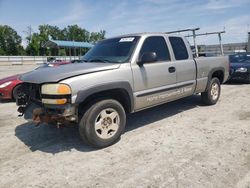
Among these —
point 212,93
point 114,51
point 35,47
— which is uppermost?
point 35,47

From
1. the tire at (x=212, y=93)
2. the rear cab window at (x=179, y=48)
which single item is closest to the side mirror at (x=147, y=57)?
the rear cab window at (x=179, y=48)

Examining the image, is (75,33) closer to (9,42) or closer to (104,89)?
(9,42)

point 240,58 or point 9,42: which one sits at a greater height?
point 9,42

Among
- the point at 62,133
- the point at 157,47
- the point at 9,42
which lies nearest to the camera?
the point at 62,133

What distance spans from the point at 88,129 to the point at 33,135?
1.55m

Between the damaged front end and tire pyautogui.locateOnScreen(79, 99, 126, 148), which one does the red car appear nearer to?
the damaged front end

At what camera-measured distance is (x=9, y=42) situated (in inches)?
3091

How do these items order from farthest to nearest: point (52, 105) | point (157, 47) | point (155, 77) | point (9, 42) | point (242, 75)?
point (9, 42), point (242, 75), point (157, 47), point (155, 77), point (52, 105)

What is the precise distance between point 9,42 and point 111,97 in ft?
271

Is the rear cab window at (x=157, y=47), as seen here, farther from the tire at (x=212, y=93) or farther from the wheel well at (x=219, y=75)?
the wheel well at (x=219, y=75)

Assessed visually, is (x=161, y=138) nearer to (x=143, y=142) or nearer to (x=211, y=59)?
(x=143, y=142)

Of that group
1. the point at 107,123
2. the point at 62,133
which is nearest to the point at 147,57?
the point at 107,123

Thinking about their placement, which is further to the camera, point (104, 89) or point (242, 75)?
point (242, 75)

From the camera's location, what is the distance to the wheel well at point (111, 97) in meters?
4.24
